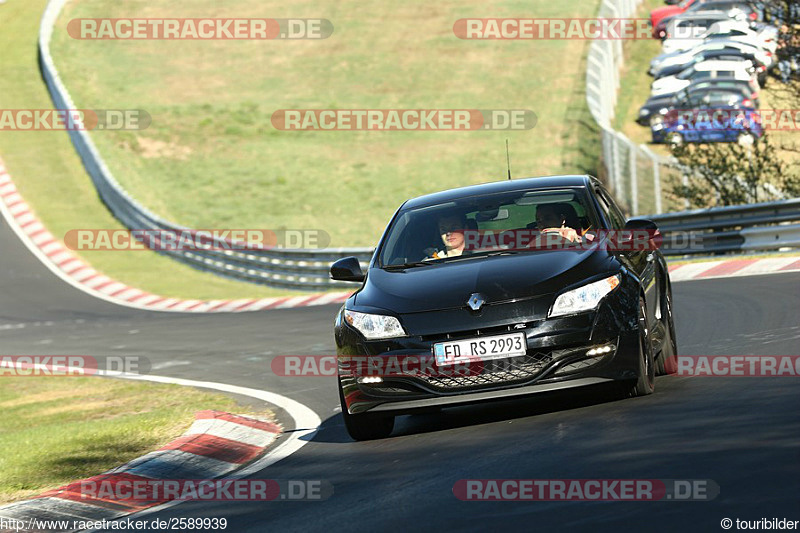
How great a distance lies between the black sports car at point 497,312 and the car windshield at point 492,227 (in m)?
0.01

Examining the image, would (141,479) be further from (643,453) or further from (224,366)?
(224,366)

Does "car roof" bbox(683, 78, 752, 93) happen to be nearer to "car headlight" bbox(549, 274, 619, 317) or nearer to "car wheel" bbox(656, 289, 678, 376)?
"car wheel" bbox(656, 289, 678, 376)

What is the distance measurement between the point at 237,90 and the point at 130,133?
6286 mm

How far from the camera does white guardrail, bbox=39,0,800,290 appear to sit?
1998cm

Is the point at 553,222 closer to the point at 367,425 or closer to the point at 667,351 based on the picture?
the point at 667,351

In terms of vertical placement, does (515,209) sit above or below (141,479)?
above

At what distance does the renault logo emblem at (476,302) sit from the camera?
7723 millimetres

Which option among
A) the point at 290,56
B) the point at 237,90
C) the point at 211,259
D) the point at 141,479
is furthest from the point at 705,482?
the point at 290,56

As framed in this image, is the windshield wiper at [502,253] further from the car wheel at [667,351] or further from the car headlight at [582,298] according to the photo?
the car wheel at [667,351]

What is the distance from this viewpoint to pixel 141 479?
8.20 metres

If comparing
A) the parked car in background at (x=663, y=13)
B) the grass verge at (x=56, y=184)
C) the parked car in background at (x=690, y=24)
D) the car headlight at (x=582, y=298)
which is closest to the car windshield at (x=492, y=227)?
the car headlight at (x=582, y=298)

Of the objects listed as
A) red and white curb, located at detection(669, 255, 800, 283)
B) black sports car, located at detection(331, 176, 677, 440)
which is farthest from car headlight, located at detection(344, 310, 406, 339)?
red and white curb, located at detection(669, 255, 800, 283)

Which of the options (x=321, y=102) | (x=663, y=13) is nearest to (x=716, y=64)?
(x=663, y=13)

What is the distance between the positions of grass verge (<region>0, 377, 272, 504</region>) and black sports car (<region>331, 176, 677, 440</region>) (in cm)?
201
